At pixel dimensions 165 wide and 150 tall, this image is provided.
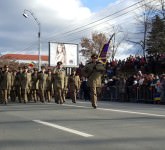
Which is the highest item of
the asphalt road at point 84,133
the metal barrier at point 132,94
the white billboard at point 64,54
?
the white billboard at point 64,54

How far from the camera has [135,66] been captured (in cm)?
Result: 3169

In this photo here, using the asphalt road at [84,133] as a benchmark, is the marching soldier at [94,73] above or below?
above

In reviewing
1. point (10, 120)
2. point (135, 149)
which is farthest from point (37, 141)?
point (10, 120)

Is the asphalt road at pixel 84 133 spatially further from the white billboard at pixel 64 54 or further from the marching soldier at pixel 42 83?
the white billboard at pixel 64 54

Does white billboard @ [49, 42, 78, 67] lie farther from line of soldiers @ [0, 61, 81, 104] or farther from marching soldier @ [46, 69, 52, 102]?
marching soldier @ [46, 69, 52, 102]

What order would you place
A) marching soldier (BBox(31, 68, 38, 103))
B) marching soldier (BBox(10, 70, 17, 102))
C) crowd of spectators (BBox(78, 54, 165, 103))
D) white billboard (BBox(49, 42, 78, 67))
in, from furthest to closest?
white billboard (BBox(49, 42, 78, 67)), crowd of spectators (BBox(78, 54, 165, 103)), marching soldier (BBox(31, 68, 38, 103)), marching soldier (BBox(10, 70, 17, 102))

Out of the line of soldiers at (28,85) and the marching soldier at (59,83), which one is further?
the line of soldiers at (28,85)

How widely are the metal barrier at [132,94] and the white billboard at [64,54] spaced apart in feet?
56.4

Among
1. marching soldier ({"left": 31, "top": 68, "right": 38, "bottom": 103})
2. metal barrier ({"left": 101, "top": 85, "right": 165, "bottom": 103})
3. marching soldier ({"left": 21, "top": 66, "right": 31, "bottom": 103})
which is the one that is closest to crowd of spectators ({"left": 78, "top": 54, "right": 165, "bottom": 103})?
metal barrier ({"left": 101, "top": 85, "right": 165, "bottom": 103})

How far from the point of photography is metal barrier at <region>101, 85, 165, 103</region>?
24.3m

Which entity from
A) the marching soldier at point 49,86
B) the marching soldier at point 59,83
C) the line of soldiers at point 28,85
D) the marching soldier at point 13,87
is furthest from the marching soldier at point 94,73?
the marching soldier at point 13,87

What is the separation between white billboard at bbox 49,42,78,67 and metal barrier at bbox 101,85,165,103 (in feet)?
56.4

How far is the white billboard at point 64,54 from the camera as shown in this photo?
151 feet

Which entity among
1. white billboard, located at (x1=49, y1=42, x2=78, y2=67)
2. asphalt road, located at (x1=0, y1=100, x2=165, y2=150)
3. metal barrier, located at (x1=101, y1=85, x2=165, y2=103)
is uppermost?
white billboard, located at (x1=49, y1=42, x2=78, y2=67)
